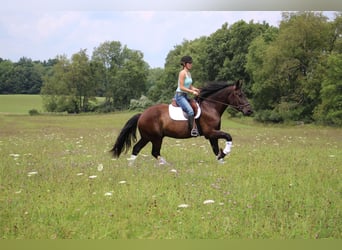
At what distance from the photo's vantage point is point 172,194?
4969mm

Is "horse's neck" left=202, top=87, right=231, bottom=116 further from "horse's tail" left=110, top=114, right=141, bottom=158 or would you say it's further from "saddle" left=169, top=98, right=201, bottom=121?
"horse's tail" left=110, top=114, right=141, bottom=158

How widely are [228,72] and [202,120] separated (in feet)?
13.7

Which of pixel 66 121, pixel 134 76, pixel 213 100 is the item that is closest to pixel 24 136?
pixel 66 121

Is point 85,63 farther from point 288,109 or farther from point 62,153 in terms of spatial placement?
point 288,109

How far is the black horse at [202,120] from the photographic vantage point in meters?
7.12

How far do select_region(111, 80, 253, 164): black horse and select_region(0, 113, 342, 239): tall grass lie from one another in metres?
0.54

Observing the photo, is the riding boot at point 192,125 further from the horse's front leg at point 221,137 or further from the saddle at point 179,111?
the horse's front leg at point 221,137

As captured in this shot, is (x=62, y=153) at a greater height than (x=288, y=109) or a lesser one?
lesser

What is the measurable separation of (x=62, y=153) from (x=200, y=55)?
5090 millimetres

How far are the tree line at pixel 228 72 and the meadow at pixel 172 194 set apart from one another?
163 cm

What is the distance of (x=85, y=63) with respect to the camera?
9859mm

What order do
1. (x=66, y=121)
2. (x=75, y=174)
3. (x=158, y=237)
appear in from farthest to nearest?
(x=66, y=121), (x=75, y=174), (x=158, y=237)

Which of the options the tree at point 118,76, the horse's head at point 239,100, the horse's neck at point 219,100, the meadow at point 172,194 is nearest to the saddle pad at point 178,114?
the horse's neck at point 219,100

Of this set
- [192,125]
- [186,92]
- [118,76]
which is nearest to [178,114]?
[192,125]
